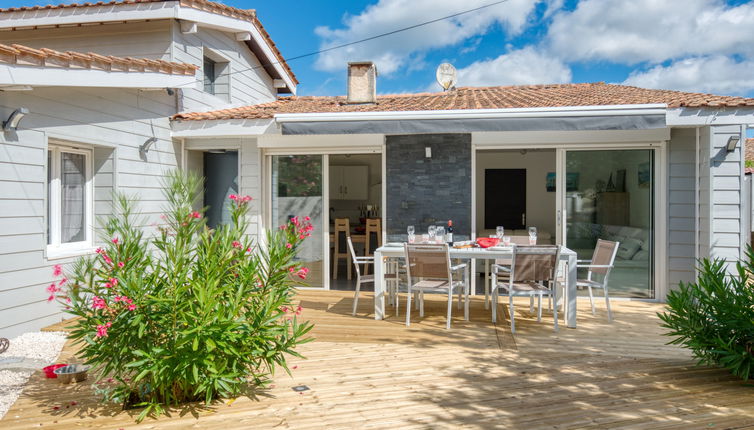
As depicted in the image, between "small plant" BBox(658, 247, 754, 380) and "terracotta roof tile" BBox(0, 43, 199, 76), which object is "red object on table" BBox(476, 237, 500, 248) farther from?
"terracotta roof tile" BBox(0, 43, 199, 76)

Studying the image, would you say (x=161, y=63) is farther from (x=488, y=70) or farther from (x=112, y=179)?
(x=488, y=70)

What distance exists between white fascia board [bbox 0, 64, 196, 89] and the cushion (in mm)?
7997

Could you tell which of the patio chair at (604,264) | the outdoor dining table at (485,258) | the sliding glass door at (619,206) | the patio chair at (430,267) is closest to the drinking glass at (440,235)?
the outdoor dining table at (485,258)

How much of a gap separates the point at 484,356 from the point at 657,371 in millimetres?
1710

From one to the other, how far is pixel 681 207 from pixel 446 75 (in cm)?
595

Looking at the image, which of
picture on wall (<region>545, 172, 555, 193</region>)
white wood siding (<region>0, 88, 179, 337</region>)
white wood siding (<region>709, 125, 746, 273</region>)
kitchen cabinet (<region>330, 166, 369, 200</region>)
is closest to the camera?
white wood siding (<region>0, 88, 179, 337</region>)

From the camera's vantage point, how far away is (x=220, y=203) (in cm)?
1073

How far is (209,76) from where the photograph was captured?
11.7 m

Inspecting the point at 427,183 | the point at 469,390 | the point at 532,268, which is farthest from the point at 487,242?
the point at 469,390

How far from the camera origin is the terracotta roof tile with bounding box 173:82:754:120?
8.78 meters

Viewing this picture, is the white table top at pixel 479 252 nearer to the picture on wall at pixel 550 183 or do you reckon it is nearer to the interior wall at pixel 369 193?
the picture on wall at pixel 550 183

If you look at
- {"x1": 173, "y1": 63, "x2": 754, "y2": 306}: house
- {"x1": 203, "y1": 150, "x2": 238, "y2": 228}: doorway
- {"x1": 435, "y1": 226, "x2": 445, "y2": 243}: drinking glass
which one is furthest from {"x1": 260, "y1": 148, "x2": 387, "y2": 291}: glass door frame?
{"x1": 435, "y1": 226, "x2": 445, "y2": 243}: drinking glass

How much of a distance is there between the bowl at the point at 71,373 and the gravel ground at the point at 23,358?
324 millimetres

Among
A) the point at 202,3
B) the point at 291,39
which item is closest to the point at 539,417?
the point at 202,3
